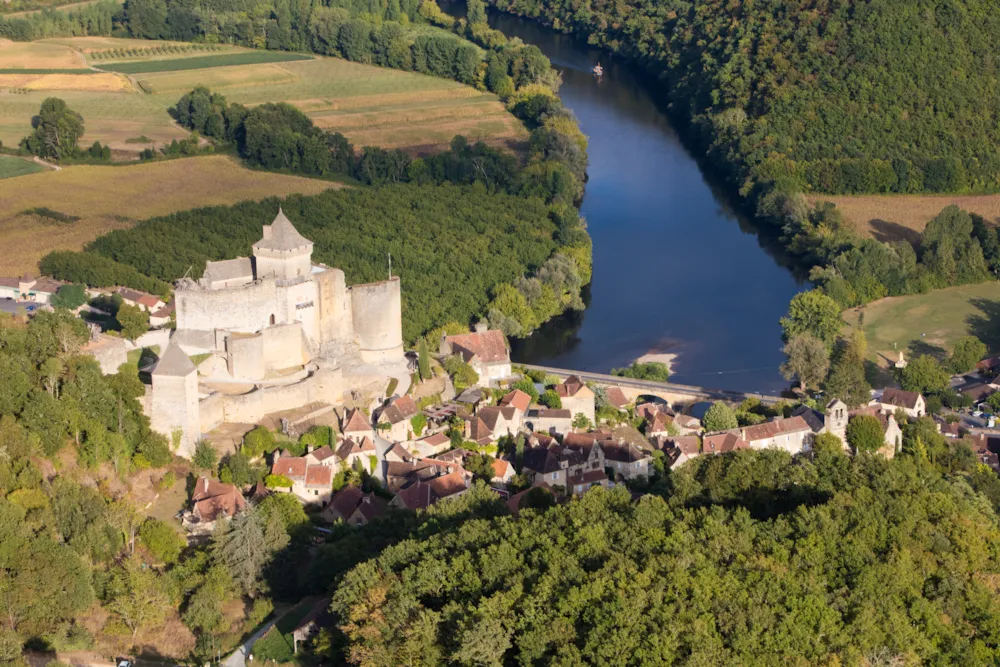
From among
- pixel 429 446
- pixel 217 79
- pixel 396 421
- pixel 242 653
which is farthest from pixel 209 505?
pixel 217 79

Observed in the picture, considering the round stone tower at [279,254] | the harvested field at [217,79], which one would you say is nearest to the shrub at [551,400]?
the round stone tower at [279,254]

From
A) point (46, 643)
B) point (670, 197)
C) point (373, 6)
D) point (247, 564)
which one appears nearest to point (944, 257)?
point (670, 197)

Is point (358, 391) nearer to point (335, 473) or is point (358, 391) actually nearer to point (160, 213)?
point (335, 473)

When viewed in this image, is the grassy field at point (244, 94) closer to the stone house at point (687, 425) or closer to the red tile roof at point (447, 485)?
the stone house at point (687, 425)

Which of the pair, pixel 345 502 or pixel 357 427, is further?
pixel 357 427

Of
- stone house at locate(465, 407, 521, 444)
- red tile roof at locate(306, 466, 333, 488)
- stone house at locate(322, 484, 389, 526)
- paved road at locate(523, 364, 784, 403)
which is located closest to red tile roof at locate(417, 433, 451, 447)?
stone house at locate(465, 407, 521, 444)

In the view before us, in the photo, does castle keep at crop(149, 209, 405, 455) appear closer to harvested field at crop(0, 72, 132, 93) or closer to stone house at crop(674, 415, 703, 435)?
stone house at crop(674, 415, 703, 435)

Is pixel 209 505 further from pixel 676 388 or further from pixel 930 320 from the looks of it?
pixel 930 320
